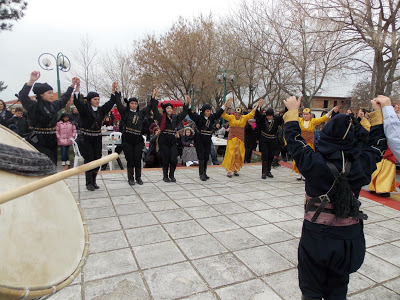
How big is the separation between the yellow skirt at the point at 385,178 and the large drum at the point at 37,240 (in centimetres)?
596

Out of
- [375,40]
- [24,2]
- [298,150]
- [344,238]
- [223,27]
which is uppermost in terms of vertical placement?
[223,27]

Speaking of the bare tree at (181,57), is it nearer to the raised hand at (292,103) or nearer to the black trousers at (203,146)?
the black trousers at (203,146)

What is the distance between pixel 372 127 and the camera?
2.16 meters

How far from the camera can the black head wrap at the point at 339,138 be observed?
1575mm

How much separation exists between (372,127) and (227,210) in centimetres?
263

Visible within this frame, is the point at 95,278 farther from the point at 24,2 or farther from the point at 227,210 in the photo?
the point at 24,2

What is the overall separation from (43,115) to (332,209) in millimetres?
4308

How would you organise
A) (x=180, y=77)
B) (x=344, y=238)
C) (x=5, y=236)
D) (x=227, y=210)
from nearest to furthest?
(x=5, y=236) < (x=344, y=238) < (x=227, y=210) < (x=180, y=77)

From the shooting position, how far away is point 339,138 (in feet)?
5.29

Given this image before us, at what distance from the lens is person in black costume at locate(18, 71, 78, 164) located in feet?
13.4

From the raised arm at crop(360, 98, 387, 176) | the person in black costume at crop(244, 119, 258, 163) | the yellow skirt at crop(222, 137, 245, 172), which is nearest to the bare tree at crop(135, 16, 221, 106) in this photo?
→ the person in black costume at crop(244, 119, 258, 163)

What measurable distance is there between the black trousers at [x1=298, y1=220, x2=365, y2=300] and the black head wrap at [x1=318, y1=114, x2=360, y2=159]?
0.48m

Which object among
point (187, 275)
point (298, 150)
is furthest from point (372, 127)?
point (187, 275)

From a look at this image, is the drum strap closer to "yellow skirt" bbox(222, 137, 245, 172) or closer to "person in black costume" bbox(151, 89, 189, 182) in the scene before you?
"person in black costume" bbox(151, 89, 189, 182)
